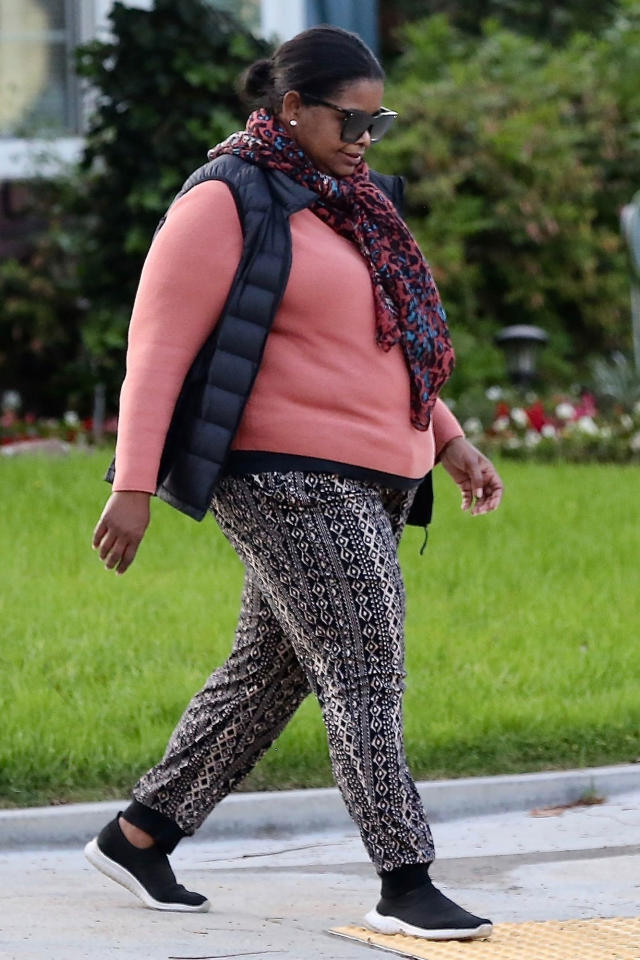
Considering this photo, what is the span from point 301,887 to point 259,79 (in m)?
1.89

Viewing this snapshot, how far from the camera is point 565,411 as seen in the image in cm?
1216

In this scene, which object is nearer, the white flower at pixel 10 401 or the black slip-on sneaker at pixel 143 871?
the black slip-on sneaker at pixel 143 871

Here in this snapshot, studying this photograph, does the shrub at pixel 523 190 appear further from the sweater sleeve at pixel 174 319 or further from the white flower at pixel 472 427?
the sweater sleeve at pixel 174 319

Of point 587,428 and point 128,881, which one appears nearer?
point 128,881

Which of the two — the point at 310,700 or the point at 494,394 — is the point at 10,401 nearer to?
the point at 494,394

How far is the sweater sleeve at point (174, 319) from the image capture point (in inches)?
145

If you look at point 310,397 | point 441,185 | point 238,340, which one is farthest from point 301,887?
point 441,185

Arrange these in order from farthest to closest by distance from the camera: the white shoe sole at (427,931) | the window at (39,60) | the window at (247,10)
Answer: the window at (39,60), the window at (247,10), the white shoe sole at (427,931)

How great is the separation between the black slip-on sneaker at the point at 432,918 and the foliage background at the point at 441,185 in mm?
8928

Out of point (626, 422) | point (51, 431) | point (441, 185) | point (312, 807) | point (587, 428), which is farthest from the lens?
point (441, 185)

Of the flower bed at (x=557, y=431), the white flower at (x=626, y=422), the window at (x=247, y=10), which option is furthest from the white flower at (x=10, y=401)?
the white flower at (x=626, y=422)

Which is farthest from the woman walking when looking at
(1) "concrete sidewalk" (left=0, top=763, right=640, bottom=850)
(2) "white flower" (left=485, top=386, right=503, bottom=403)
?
(2) "white flower" (left=485, top=386, right=503, bottom=403)

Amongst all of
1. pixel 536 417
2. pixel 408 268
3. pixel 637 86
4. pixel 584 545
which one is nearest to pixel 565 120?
pixel 637 86

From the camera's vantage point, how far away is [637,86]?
49.6 feet
